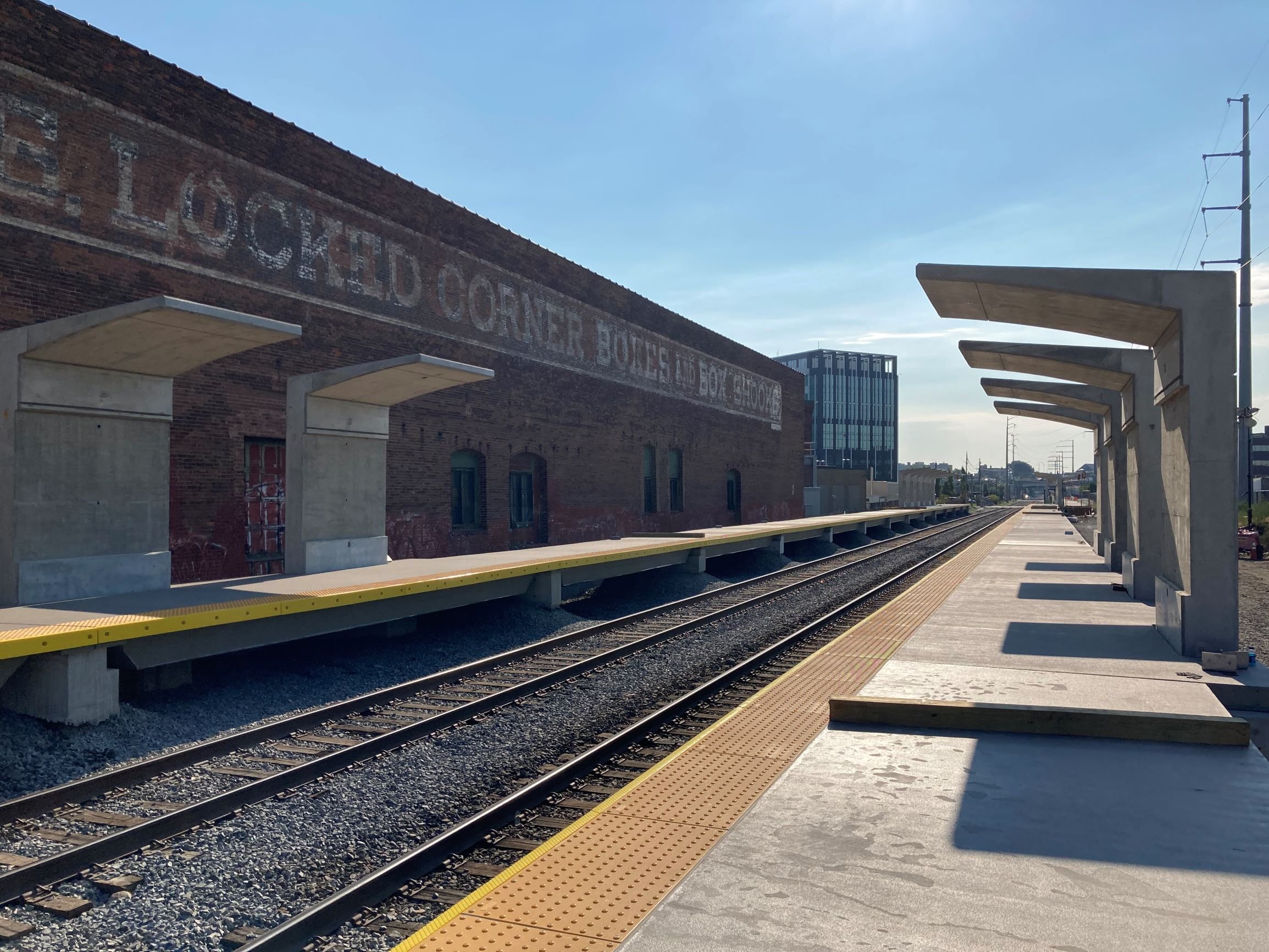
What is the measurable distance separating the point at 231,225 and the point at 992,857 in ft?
49.5

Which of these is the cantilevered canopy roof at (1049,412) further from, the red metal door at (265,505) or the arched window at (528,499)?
the red metal door at (265,505)

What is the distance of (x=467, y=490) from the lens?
22375mm

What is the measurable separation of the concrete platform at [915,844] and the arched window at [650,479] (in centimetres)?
2433

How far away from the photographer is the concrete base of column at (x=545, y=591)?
15.3 meters

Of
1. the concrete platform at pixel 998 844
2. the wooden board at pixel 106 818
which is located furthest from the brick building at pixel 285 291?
the concrete platform at pixel 998 844

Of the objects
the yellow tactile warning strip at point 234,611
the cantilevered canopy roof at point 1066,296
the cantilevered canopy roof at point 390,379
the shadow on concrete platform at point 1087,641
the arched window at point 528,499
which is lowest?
the shadow on concrete platform at point 1087,641

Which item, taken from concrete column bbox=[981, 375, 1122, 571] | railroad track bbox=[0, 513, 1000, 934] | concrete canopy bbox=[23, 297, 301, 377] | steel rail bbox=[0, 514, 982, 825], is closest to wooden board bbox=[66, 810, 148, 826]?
railroad track bbox=[0, 513, 1000, 934]

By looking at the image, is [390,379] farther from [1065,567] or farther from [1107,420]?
[1065,567]

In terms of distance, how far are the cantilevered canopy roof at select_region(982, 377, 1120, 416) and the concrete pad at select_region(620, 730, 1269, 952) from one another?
12536 mm

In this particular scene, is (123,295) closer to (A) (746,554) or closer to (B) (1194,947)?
(B) (1194,947)

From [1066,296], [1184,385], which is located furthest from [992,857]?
[1066,296]

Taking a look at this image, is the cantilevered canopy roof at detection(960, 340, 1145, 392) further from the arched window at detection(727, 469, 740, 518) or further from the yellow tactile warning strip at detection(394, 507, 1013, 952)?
the arched window at detection(727, 469, 740, 518)

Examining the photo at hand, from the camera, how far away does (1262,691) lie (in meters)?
7.86

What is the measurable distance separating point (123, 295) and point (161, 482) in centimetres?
403
